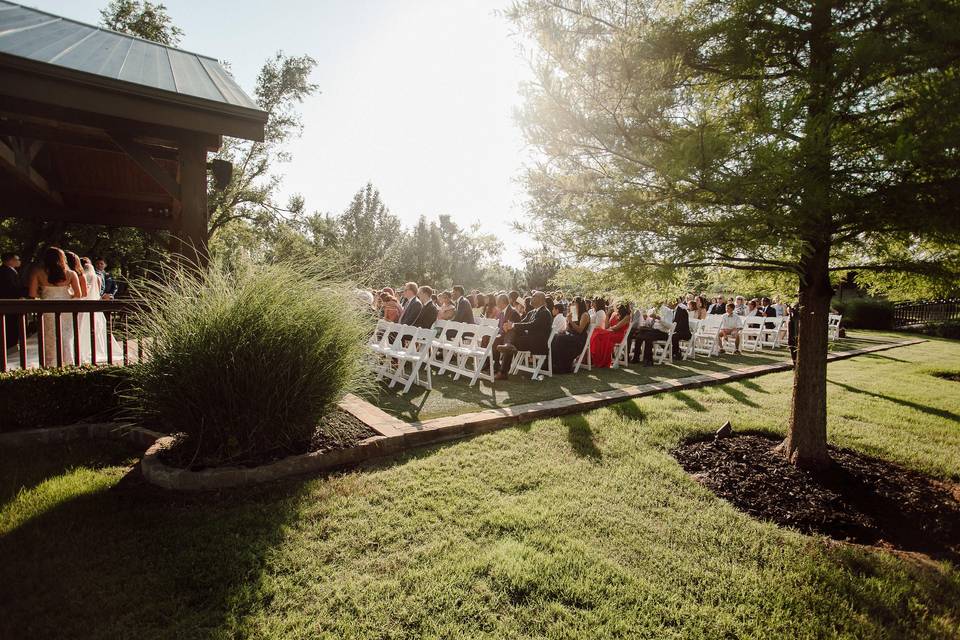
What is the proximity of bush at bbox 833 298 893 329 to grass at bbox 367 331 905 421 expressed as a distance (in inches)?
771

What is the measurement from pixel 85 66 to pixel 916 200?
7291 mm

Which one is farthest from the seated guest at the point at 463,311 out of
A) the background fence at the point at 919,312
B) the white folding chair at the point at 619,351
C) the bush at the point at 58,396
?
the background fence at the point at 919,312

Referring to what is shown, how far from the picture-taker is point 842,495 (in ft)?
12.2

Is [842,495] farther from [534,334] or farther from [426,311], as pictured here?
[426,311]

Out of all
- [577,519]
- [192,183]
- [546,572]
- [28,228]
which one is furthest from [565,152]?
[28,228]

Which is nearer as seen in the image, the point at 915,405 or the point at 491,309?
the point at 915,405

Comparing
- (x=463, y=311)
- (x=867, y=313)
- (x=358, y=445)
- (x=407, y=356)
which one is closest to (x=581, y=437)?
(x=358, y=445)

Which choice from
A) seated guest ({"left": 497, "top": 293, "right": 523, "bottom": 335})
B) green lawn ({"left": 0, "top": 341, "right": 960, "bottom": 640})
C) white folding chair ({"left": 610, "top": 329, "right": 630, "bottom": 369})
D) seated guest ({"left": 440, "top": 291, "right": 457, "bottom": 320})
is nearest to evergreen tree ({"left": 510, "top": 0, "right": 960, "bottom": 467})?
green lawn ({"left": 0, "top": 341, "right": 960, "bottom": 640})

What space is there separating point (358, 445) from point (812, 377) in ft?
14.4

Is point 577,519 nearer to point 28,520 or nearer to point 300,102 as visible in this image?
point 28,520

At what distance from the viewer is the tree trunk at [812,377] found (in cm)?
408

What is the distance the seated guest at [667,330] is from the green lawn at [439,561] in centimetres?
658

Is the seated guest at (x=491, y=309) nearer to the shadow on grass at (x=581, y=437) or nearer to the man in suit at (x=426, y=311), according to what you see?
the man in suit at (x=426, y=311)

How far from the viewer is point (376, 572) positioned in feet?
8.64
